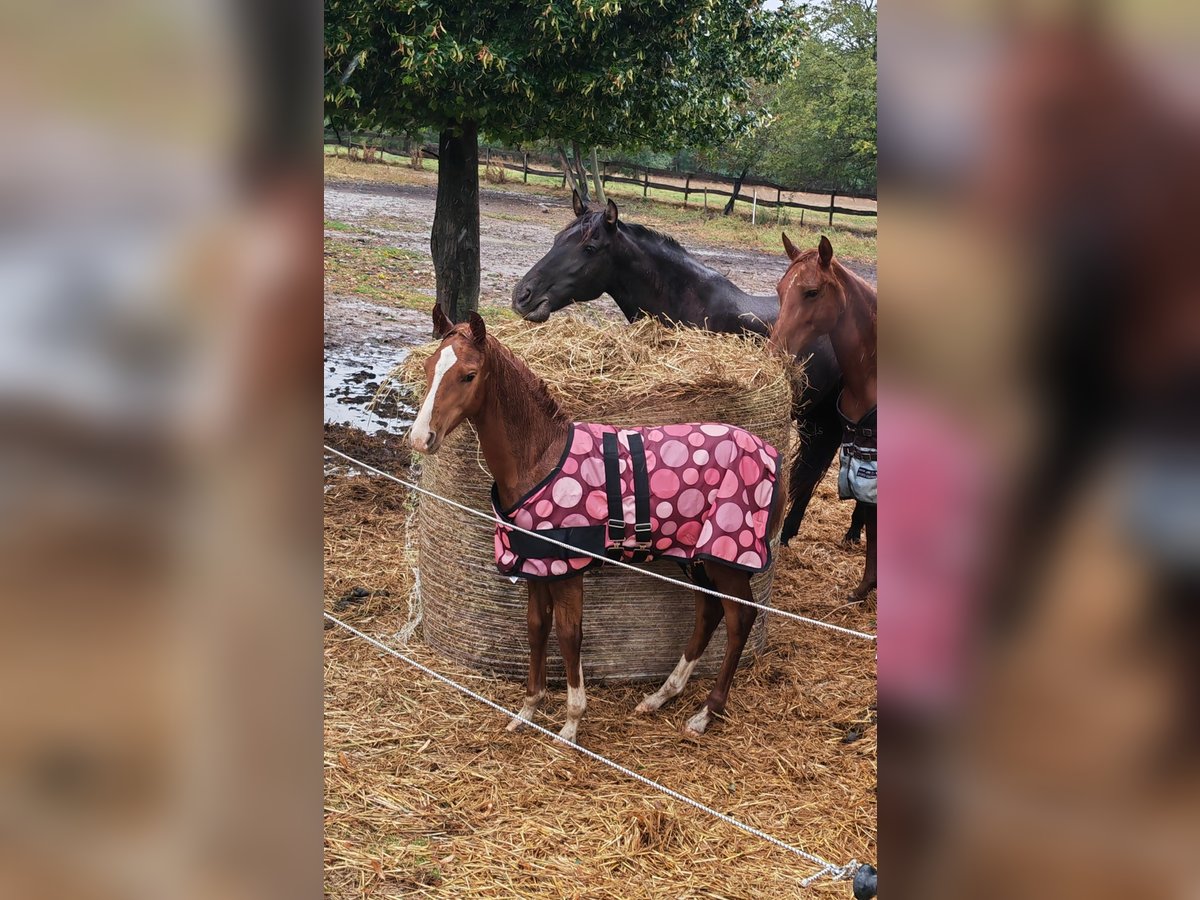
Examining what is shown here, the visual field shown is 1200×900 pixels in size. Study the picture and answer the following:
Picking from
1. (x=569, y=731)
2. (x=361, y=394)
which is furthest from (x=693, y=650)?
(x=361, y=394)

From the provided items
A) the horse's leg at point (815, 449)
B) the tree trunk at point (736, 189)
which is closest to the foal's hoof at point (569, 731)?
the horse's leg at point (815, 449)

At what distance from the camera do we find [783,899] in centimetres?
291

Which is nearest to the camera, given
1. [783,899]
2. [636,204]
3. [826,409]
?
[783,899]

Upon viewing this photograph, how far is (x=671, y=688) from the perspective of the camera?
13.3 feet

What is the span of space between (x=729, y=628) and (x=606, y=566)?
568 mm

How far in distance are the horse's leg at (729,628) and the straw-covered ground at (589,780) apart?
2.9 inches

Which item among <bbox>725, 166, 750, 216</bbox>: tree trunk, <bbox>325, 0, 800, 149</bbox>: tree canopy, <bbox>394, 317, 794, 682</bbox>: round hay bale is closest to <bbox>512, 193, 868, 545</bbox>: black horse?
<bbox>325, 0, 800, 149</bbox>: tree canopy

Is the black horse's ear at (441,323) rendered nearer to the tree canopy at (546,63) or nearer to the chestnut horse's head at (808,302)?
the chestnut horse's head at (808,302)

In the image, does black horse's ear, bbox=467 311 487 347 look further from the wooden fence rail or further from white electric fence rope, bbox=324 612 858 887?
the wooden fence rail
